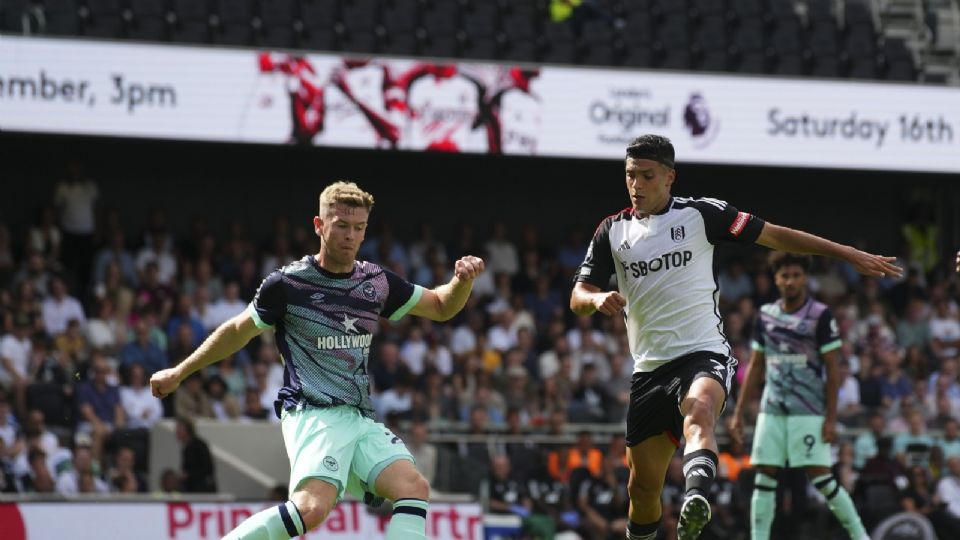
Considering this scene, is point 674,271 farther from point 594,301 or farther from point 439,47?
point 439,47

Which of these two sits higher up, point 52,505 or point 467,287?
point 467,287

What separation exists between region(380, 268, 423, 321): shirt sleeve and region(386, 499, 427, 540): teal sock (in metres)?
1.01

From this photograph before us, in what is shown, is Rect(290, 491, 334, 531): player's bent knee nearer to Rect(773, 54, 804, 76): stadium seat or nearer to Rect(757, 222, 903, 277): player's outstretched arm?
Rect(757, 222, 903, 277): player's outstretched arm

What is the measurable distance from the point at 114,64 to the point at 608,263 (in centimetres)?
1089

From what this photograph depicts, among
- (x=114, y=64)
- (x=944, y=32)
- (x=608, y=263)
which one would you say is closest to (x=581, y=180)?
(x=944, y=32)

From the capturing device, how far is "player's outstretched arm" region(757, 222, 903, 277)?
26.0ft

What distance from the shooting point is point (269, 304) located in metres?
7.73

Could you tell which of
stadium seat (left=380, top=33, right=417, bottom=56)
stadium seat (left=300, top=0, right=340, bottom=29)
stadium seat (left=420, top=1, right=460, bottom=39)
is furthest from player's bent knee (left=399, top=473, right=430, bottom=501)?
stadium seat (left=420, top=1, right=460, bottom=39)

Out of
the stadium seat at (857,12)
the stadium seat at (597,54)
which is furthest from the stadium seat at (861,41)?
the stadium seat at (597,54)

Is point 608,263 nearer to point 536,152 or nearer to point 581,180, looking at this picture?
point 536,152

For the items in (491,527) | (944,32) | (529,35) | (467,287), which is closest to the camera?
(467,287)

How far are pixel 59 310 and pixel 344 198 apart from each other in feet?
33.9

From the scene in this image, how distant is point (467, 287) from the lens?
25.5ft

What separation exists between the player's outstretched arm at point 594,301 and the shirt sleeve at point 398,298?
804 millimetres
